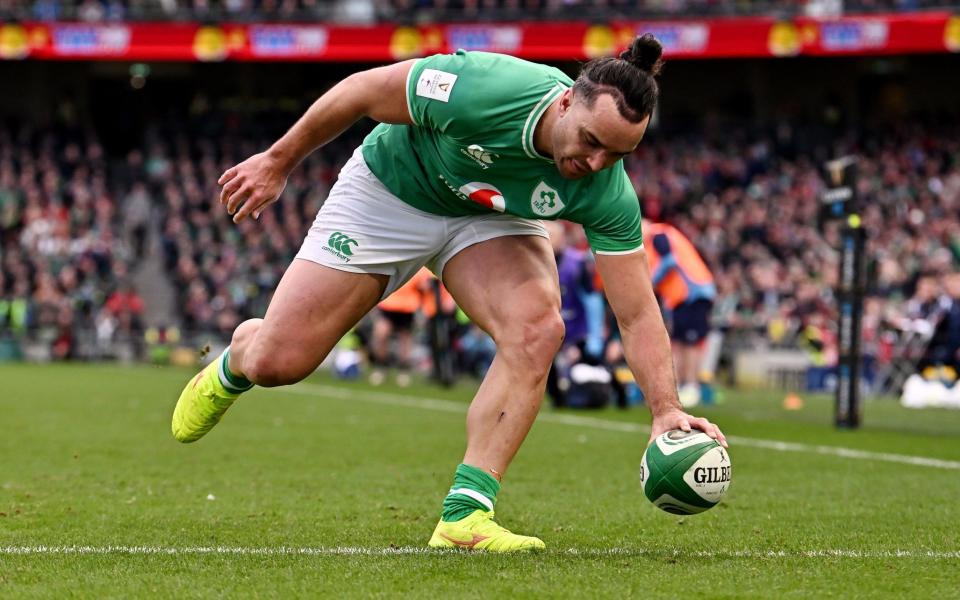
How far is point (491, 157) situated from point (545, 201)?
11.4 inches

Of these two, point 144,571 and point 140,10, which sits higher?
point 140,10

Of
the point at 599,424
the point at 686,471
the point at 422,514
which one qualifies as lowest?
the point at 599,424

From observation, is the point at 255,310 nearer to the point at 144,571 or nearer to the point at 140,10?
the point at 140,10

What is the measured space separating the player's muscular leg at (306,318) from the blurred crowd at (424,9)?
84.5 feet

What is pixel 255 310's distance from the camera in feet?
86.5

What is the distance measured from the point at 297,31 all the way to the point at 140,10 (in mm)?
3596

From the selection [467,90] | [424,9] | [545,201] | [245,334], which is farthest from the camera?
[424,9]

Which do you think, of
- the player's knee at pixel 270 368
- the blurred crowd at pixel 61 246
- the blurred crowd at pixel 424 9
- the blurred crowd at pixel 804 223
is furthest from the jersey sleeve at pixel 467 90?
the blurred crowd at pixel 424 9

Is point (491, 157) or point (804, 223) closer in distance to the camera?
point (491, 157)

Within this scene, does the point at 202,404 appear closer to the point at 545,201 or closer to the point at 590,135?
the point at 545,201

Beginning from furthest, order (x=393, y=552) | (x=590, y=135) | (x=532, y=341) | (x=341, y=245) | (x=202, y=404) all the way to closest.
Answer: (x=202, y=404) < (x=341, y=245) < (x=532, y=341) < (x=393, y=552) < (x=590, y=135)

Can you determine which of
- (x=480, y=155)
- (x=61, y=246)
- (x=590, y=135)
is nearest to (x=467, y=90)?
(x=480, y=155)

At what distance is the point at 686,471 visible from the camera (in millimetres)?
5156

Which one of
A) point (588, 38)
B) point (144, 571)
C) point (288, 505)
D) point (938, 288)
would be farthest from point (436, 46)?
point (144, 571)
